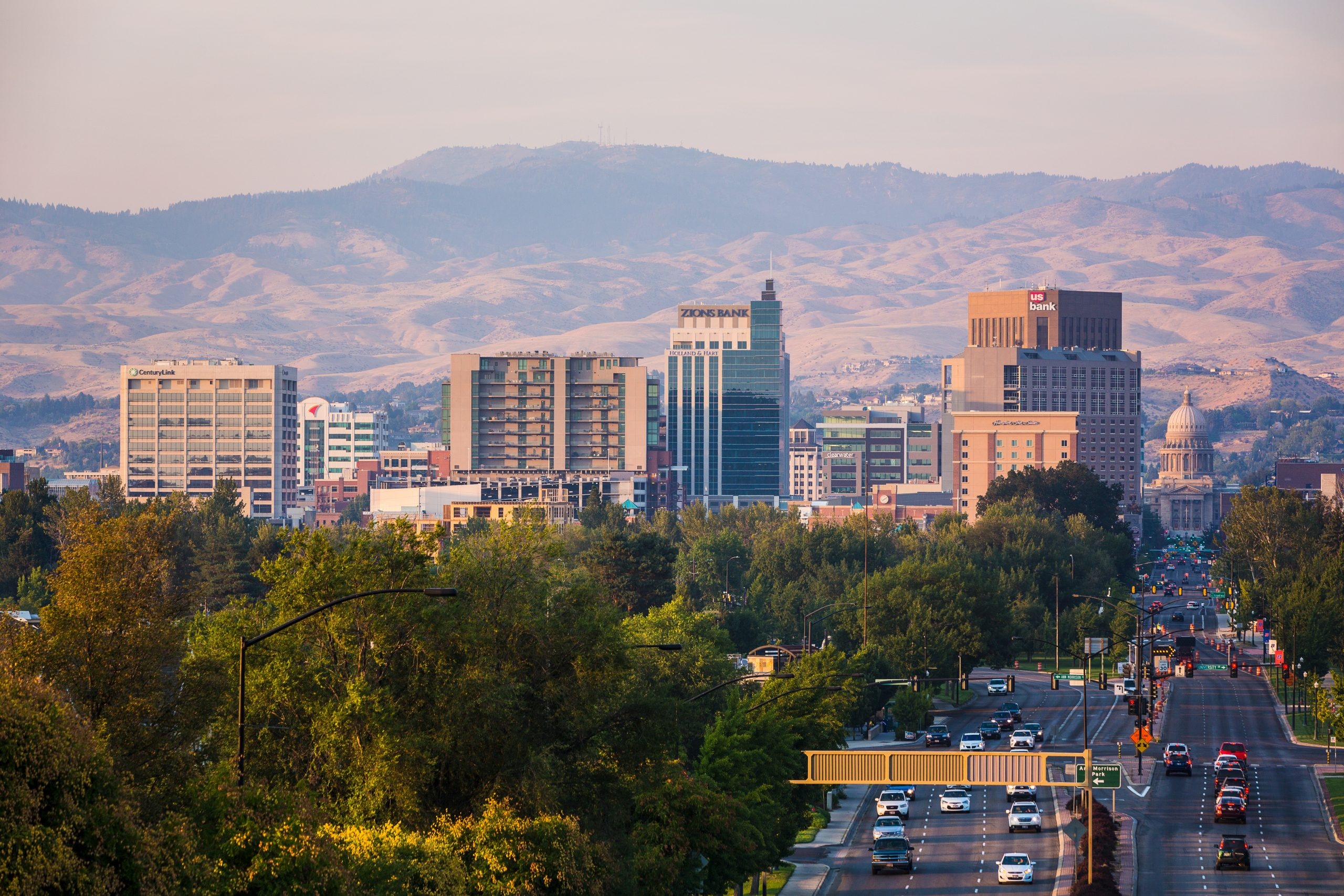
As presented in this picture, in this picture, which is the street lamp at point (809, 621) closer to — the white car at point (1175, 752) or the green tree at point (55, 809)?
the white car at point (1175, 752)

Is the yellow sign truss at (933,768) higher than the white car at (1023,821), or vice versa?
the yellow sign truss at (933,768)

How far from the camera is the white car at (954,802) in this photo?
112375 mm

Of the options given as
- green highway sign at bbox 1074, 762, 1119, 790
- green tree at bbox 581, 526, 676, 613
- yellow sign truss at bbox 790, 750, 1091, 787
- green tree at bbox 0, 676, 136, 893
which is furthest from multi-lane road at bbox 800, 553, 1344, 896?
green tree at bbox 0, 676, 136, 893

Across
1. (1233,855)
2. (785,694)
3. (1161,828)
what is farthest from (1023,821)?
(785,694)

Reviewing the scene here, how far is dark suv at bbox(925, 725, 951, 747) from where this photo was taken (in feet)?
436

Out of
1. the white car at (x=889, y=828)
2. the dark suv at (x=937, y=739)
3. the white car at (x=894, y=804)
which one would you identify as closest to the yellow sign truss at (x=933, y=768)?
the white car at (x=889, y=828)

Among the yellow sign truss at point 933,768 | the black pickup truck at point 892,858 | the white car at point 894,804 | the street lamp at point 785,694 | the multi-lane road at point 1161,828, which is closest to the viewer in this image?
the street lamp at point 785,694

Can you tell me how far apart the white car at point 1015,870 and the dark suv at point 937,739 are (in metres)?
43.4

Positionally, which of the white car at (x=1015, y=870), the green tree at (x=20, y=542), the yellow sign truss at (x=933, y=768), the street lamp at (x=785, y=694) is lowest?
the white car at (x=1015, y=870)

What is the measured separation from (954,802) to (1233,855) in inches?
943

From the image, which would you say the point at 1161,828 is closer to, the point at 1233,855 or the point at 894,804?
the point at 1233,855

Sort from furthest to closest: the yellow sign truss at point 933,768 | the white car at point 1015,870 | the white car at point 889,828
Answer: the white car at point 889,828, the white car at point 1015,870, the yellow sign truss at point 933,768

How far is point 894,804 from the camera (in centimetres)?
11075

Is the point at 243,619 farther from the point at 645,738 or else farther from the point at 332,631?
the point at 645,738
